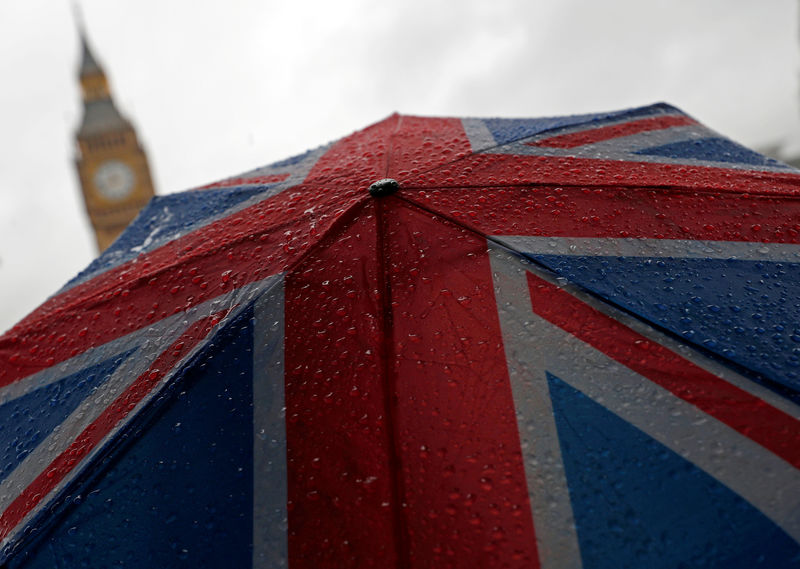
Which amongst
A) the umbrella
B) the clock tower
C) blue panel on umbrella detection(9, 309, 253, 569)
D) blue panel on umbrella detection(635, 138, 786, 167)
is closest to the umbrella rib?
the umbrella

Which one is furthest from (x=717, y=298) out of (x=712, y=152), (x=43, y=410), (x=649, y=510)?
(x=43, y=410)

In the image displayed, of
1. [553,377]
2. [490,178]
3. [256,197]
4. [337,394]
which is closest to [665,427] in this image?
[553,377]

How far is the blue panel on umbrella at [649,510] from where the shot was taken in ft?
3.08

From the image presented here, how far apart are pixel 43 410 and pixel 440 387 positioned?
0.94 meters

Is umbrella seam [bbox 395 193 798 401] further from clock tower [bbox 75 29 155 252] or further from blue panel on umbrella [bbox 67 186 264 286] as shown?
clock tower [bbox 75 29 155 252]

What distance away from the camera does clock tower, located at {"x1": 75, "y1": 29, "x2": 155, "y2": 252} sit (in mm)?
27328

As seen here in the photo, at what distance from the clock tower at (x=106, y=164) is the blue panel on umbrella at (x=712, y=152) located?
28.5 meters

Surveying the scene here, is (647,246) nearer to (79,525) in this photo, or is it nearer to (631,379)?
(631,379)

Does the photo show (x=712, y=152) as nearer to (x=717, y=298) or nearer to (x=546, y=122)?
(x=546, y=122)

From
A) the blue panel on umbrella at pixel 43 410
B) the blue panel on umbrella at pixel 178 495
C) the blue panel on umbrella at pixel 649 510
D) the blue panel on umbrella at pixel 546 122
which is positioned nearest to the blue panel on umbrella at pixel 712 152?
the blue panel on umbrella at pixel 546 122

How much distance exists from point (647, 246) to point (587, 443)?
0.50m

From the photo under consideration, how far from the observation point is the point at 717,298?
47.9 inches

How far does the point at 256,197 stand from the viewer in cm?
173

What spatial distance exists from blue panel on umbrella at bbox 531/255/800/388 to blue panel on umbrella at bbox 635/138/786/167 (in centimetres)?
52
